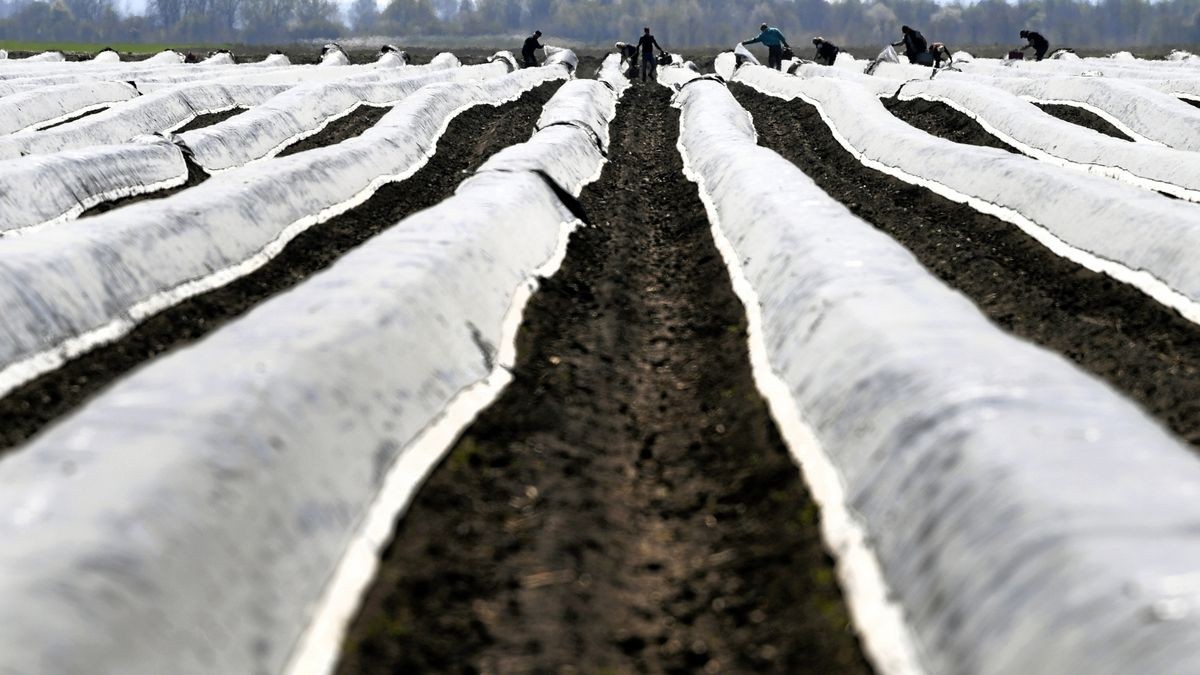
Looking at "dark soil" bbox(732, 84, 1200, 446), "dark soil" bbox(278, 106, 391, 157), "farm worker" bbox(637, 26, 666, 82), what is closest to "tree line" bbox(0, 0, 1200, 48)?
"farm worker" bbox(637, 26, 666, 82)

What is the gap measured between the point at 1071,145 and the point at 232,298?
11.9 meters

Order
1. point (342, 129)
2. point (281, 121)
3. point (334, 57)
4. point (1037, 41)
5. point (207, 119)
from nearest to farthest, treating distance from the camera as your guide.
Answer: point (281, 121) < point (342, 129) < point (207, 119) < point (1037, 41) < point (334, 57)

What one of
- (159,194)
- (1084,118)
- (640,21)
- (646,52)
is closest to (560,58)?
(646,52)

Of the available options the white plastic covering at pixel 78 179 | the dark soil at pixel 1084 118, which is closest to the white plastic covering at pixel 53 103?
the white plastic covering at pixel 78 179

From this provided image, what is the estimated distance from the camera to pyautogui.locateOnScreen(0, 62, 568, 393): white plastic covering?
25.3 feet

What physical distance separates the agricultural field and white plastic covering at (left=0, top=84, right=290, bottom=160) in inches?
207

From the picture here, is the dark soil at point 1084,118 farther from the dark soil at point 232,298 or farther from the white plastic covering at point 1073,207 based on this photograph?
the dark soil at point 232,298

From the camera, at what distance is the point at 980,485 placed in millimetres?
4102

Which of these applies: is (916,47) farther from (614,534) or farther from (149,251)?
(614,534)

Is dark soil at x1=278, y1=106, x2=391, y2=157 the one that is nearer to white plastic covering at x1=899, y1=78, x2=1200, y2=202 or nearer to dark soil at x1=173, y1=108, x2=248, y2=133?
dark soil at x1=173, y1=108, x2=248, y2=133

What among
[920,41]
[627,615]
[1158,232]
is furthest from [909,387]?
[920,41]

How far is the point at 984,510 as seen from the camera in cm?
400

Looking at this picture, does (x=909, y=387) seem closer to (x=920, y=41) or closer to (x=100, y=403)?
(x=100, y=403)

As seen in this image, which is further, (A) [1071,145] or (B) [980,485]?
(A) [1071,145]
